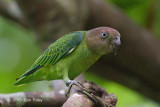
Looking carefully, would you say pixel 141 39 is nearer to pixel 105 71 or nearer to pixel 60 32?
pixel 105 71

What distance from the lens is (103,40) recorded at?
3207 mm

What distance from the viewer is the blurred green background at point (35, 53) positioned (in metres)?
6.29

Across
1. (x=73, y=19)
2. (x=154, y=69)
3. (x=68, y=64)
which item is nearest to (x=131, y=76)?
(x=154, y=69)

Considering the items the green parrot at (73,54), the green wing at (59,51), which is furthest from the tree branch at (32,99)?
the green wing at (59,51)

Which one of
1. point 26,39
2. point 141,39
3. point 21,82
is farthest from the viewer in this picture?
point 26,39

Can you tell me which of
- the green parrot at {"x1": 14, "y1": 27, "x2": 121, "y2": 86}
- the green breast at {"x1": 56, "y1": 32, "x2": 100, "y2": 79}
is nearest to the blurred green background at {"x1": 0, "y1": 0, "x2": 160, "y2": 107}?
the green parrot at {"x1": 14, "y1": 27, "x2": 121, "y2": 86}

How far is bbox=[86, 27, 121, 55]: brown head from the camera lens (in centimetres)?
308

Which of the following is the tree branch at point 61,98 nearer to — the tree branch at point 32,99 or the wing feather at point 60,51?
the tree branch at point 32,99

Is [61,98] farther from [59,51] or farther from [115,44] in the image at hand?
[115,44]

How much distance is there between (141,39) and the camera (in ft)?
18.7

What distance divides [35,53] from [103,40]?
4.20 metres

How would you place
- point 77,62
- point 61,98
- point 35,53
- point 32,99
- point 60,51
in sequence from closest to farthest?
point 32,99 → point 61,98 → point 77,62 → point 60,51 → point 35,53

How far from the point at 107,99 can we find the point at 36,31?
2607 mm

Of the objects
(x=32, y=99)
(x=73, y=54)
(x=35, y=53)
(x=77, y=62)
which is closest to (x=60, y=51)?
(x=73, y=54)
